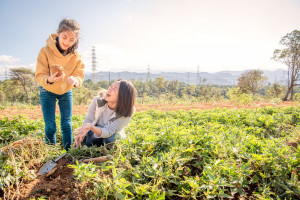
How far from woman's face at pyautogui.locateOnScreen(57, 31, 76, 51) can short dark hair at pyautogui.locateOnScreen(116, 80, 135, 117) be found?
834 millimetres

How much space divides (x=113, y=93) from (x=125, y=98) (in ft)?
0.65

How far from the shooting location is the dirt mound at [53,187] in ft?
3.73

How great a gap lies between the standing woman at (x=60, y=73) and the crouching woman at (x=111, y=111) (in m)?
0.35

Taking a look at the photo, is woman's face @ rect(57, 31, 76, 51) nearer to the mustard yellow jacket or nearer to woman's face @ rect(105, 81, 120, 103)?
the mustard yellow jacket

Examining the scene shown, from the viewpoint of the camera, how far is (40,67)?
2.08m

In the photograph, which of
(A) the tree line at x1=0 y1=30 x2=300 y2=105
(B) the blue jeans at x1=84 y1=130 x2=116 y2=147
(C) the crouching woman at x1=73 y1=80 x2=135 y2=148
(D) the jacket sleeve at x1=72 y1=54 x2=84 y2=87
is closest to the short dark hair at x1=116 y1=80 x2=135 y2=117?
(C) the crouching woman at x1=73 y1=80 x2=135 y2=148

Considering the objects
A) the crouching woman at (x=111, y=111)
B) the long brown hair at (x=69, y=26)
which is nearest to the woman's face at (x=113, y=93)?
the crouching woman at (x=111, y=111)

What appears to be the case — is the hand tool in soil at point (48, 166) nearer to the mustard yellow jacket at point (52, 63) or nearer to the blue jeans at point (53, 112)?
the blue jeans at point (53, 112)

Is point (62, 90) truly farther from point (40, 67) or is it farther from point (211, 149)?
point (211, 149)

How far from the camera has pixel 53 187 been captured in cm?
122

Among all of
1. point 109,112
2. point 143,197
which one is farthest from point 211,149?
point 109,112

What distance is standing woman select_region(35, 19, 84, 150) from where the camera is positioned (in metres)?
2.02

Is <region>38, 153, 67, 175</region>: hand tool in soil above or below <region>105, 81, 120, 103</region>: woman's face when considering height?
below

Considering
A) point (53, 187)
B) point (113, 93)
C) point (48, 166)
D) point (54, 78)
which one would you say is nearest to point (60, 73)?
point (54, 78)
